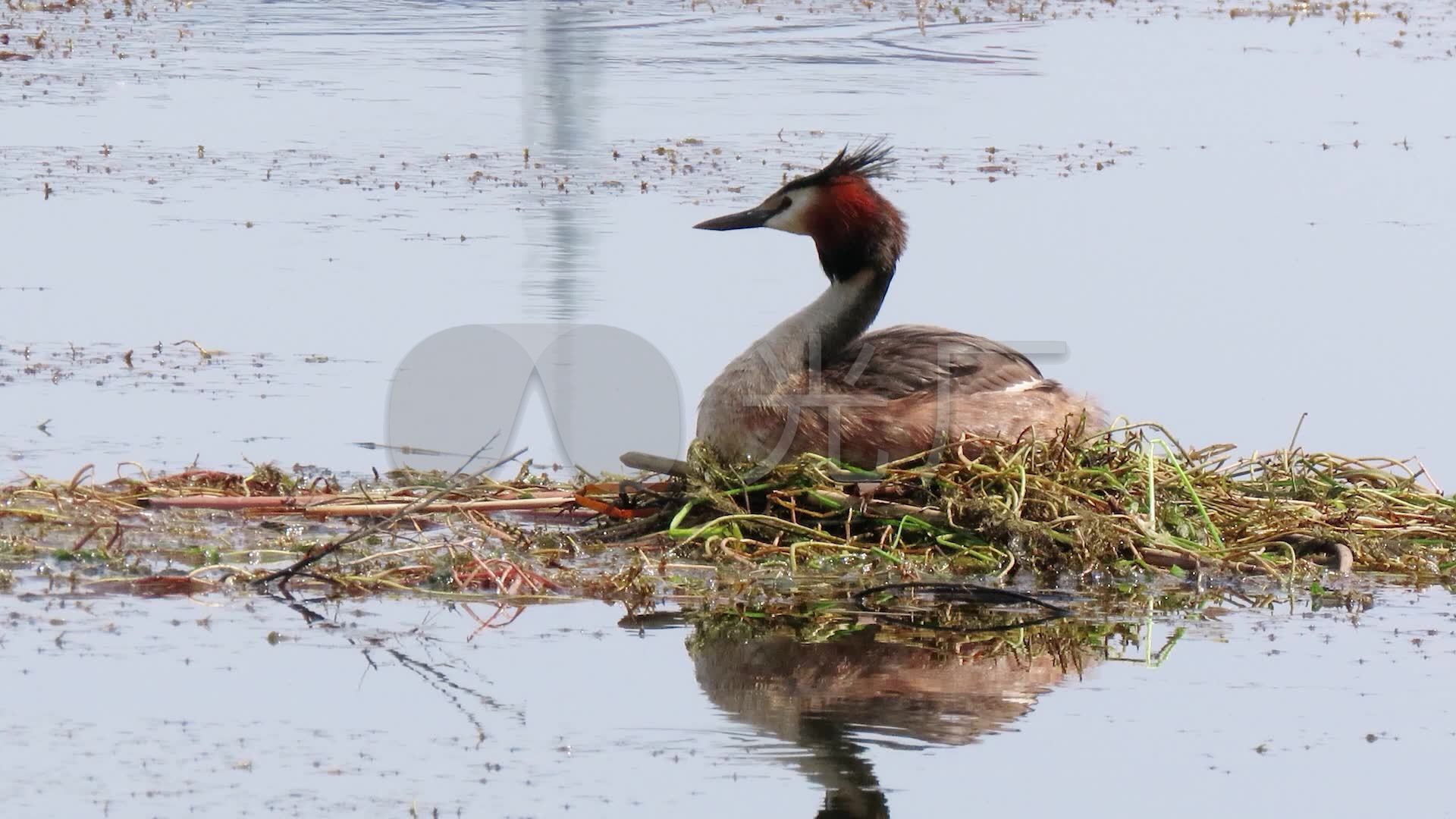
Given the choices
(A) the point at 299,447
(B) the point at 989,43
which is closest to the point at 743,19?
(B) the point at 989,43

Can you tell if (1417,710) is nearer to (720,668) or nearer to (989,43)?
(720,668)

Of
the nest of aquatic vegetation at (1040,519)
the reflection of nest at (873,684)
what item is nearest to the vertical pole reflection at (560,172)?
the nest of aquatic vegetation at (1040,519)

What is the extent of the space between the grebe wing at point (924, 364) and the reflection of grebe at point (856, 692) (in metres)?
1.59

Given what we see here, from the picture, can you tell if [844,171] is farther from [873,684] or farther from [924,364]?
[873,684]

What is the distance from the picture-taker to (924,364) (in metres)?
8.00

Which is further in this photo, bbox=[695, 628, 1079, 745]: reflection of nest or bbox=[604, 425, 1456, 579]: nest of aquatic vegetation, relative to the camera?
bbox=[604, 425, 1456, 579]: nest of aquatic vegetation

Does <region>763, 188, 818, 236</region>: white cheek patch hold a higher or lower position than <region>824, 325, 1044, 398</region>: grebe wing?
higher

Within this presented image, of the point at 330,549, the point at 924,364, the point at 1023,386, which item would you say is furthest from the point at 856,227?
the point at 330,549

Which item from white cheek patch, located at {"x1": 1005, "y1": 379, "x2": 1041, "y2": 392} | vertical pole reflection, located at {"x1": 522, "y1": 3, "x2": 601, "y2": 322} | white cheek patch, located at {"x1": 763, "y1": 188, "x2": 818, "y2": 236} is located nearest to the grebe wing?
white cheek patch, located at {"x1": 1005, "y1": 379, "x2": 1041, "y2": 392}

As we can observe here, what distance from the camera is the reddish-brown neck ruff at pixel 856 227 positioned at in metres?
8.29

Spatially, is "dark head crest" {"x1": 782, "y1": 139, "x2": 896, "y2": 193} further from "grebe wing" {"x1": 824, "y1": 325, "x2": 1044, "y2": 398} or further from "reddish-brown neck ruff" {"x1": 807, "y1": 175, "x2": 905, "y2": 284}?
"grebe wing" {"x1": 824, "y1": 325, "x2": 1044, "y2": 398}

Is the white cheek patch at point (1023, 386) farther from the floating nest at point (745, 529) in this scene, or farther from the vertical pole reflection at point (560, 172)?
the vertical pole reflection at point (560, 172)

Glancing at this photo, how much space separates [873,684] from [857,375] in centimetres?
219

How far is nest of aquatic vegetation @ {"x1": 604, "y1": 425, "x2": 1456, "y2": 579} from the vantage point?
7.31 m
